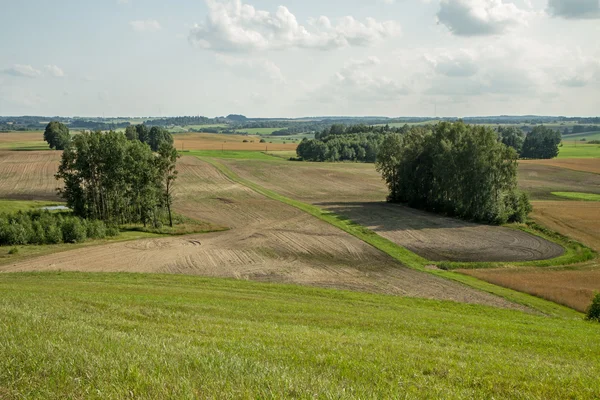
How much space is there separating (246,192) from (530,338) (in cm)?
7451

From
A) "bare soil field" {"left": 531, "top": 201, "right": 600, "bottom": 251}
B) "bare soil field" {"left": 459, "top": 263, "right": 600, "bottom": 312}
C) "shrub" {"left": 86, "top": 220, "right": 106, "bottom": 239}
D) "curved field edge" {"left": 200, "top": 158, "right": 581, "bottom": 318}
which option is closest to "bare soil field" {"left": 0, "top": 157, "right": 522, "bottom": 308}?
"curved field edge" {"left": 200, "top": 158, "right": 581, "bottom": 318}

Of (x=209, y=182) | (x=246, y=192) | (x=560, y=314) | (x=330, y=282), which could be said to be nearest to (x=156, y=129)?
(x=209, y=182)

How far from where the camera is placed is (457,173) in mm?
72188

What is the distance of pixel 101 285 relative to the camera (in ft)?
96.7

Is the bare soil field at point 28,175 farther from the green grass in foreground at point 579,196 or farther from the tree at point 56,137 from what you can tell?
the green grass in foreground at point 579,196

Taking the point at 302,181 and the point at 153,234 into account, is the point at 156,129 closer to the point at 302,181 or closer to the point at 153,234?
the point at 302,181

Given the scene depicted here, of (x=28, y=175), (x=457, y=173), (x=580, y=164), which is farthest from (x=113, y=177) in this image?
(x=580, y=164)

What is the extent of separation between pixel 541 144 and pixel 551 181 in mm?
73437

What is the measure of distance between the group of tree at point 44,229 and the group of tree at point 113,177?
6650mm

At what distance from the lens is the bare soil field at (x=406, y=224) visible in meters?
52.1

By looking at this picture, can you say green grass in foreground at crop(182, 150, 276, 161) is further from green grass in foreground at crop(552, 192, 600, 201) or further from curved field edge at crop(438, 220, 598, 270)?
curved field edge at crop(438, 220, 598, 270)

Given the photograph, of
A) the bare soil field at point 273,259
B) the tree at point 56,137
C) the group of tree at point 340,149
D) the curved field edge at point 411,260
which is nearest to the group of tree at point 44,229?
the bare soil field at point 273,259

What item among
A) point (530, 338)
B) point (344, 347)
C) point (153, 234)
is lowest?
point (153, 234)

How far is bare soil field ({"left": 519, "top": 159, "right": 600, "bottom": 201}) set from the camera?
9700cm
